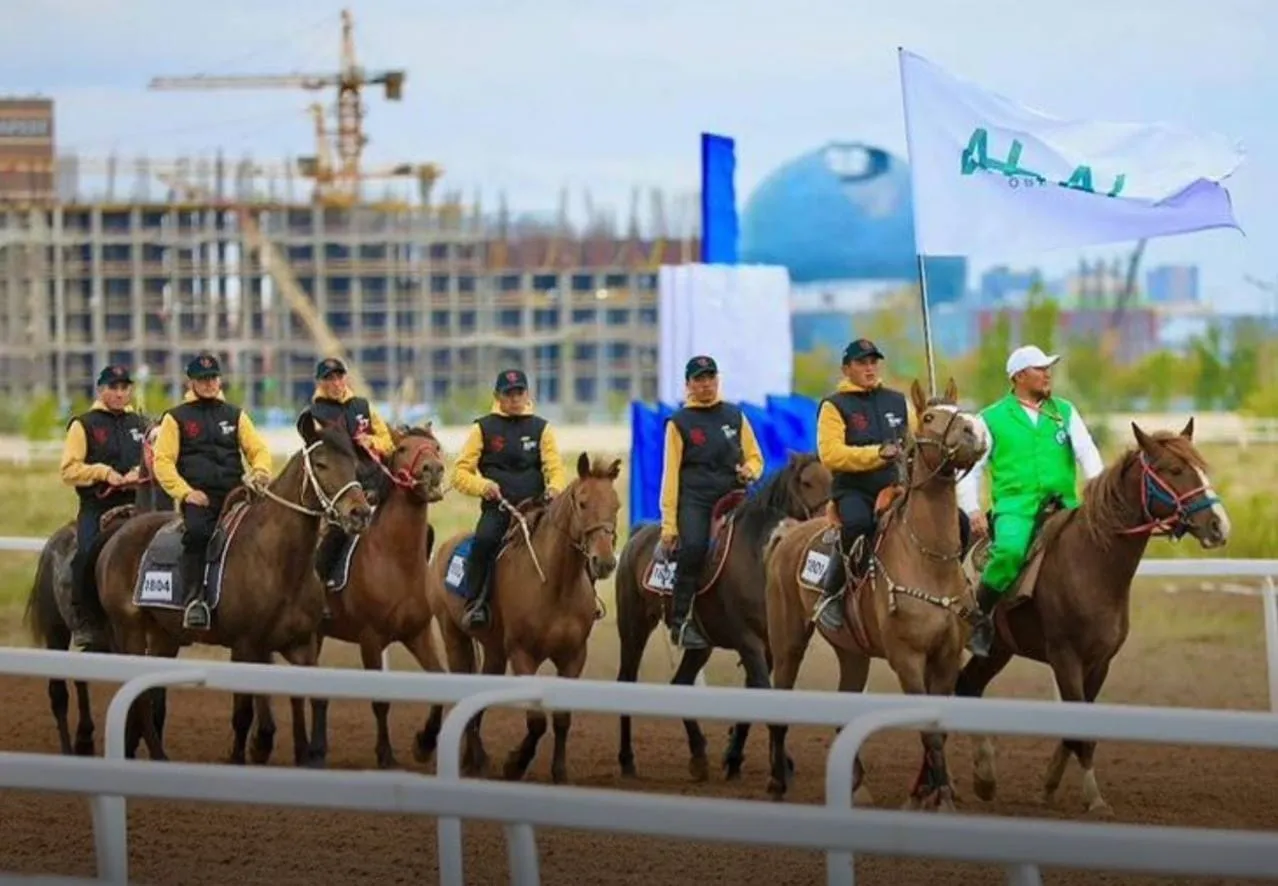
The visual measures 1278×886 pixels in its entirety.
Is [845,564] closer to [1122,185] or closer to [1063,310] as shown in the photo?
[1122,185]

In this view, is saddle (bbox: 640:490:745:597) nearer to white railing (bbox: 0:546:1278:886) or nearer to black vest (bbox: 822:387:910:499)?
black vest (bbox: 822:387:910:499)

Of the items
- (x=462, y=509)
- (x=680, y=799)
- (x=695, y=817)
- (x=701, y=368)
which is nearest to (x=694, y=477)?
(x=701, y=368)

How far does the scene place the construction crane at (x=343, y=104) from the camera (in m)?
80.6

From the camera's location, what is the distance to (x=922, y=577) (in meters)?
10.9

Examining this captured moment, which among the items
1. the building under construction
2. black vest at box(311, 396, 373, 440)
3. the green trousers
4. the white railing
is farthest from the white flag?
the building under construction

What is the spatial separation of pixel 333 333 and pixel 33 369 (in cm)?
1268

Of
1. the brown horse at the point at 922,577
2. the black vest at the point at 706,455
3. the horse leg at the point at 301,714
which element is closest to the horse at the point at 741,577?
the black vest at the point at 706,455

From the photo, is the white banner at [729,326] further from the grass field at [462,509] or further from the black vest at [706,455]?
the grass field at [462,509]

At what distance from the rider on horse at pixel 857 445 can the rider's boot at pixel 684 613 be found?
1473 millimetres

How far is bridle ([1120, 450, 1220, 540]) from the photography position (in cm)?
1075

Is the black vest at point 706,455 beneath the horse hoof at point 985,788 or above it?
above

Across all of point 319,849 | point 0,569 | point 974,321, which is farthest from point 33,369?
point 319,849

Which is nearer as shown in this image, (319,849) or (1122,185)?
(319,849)

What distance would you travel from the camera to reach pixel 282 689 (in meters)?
Answer: 6.38
